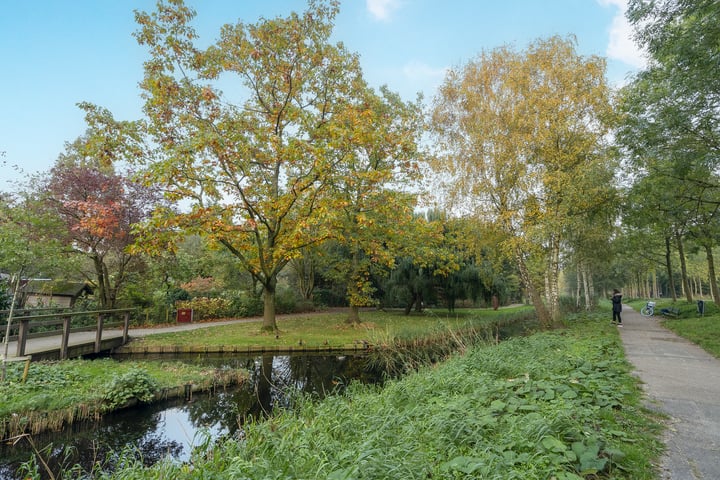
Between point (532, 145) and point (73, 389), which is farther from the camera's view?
point (532, 145)

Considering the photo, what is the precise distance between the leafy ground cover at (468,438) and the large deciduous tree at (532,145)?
25.7ft

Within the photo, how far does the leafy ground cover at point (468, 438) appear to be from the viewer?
8.40 ft

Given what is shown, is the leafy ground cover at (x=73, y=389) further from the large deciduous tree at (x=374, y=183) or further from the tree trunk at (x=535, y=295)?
the tree trunk at (x=535, y=295)

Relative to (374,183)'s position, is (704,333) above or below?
below

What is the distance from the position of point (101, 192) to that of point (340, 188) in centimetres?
892

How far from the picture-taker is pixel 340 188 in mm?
14336

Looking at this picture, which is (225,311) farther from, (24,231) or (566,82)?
(566,82)

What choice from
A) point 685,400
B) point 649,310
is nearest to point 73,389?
point 685,400

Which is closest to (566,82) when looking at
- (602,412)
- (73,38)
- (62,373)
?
(602,412)

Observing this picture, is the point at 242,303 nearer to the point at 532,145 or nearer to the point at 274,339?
the point at 274,339

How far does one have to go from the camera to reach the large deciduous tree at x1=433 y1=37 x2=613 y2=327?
38.6 ft

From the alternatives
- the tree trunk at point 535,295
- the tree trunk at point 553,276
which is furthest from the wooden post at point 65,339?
the tree trunk at point 553,276

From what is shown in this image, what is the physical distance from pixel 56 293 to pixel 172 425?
14.0 m

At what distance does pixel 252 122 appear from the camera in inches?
481
